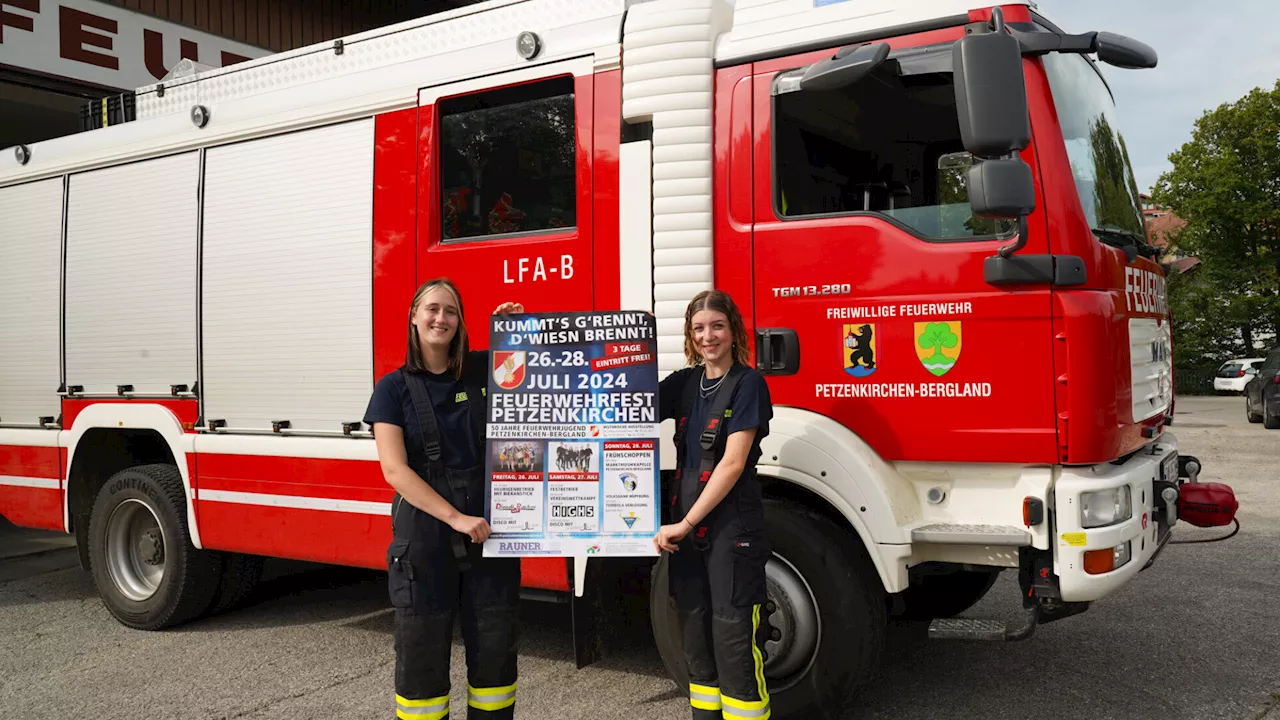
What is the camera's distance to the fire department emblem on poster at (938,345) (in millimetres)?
3752

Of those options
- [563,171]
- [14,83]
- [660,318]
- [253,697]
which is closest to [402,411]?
[660,318]

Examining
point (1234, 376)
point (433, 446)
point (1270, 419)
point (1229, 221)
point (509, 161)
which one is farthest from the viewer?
point (1229, 221)

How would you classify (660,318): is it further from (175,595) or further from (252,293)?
(175,595)

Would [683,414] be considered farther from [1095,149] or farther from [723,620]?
[1095,149]

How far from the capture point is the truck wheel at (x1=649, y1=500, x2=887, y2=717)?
3875mm

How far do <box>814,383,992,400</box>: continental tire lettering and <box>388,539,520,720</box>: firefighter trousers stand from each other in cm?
140

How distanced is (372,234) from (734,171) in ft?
6.27

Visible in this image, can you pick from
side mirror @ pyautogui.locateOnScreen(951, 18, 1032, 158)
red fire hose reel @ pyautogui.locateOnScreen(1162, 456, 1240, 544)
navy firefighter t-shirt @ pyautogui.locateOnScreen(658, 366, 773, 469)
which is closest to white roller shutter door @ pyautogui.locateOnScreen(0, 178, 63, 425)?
navy firefighter t-shirt @ pyautogui.locateOnScreen(658, 366, 773, 469)

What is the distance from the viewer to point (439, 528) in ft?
10.9

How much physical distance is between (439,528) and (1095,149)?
3.08m

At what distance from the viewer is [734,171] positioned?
4.17 m

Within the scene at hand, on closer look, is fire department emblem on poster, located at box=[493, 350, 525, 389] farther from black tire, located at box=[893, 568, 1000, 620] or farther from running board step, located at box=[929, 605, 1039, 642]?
black tire, located at box=[893, 568, 1000, 620]

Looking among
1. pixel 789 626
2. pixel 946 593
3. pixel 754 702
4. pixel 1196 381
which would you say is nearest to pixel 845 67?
pixel 789 626

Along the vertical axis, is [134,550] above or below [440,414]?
below
